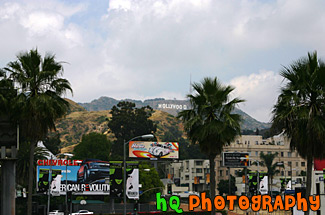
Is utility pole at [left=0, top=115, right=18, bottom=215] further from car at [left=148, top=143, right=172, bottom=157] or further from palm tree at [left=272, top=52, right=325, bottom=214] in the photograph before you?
car at [left=148, top=143, right=172, bottom=157]

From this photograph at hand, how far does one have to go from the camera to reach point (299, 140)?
903 inches

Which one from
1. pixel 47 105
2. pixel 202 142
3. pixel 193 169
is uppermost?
pixel 47 105

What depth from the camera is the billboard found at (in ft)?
355

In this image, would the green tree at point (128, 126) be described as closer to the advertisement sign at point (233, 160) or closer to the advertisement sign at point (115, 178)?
the advertisement sign at point (233, 160)

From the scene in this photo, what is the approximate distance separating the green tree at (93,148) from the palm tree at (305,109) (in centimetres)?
12464

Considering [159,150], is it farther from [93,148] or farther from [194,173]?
[93,148]

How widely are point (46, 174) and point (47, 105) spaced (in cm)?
5258

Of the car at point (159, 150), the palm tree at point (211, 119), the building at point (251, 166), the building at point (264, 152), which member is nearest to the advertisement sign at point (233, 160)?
the car at point (159, 150)

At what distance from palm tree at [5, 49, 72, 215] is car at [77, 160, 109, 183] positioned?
69.9 metres

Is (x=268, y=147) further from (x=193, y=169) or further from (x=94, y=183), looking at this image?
(x=94, y=183)

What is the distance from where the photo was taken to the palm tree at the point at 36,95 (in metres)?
26.3

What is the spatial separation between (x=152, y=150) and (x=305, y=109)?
87619mm

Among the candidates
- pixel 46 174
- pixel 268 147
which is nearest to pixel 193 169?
pixel 268 147

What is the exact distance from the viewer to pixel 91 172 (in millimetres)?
96812
